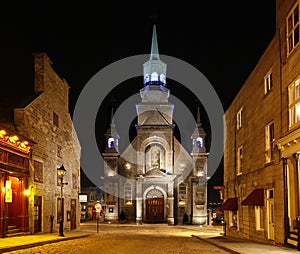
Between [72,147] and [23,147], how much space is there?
12375mm

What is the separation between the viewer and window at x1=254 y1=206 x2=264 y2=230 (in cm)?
2122

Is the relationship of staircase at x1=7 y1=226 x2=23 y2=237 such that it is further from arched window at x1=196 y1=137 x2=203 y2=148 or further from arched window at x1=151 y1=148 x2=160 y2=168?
arched window at x1=196 y1=137 x2=203 y2=148

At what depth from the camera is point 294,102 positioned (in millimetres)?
15945

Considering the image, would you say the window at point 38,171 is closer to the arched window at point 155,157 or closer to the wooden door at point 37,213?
the wooden door at point 37,213

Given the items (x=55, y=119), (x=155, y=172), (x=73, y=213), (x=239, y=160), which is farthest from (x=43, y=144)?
(x=155, y=172)

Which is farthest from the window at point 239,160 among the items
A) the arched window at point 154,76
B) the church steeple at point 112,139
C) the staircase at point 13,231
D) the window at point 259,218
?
the arched window at point 154,76

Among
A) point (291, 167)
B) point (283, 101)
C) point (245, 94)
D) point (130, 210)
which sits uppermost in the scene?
point (245, 94)

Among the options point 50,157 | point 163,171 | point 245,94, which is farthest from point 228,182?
point 163,171

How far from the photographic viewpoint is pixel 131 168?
196 feet

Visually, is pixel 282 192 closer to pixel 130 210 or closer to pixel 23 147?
pixel 23 147

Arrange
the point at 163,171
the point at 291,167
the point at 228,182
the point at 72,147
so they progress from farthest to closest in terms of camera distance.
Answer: the point at 163,171, the point at 72,147, the point at 228,182, the point at 291,167

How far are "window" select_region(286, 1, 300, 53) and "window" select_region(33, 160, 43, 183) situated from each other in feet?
48.0

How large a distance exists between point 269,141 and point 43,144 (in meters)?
13.0

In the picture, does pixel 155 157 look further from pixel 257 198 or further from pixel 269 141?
pixel 269 141
